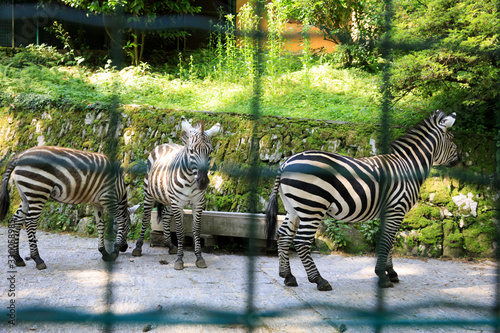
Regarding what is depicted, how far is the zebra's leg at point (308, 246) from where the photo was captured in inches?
169

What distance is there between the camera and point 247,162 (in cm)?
658

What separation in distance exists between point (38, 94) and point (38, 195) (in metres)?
4.13

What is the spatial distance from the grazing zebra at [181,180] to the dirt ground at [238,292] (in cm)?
35

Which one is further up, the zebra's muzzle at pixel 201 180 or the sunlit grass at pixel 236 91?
the sunlit grass at pixel 236 91

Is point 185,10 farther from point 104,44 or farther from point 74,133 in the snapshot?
point 74,133

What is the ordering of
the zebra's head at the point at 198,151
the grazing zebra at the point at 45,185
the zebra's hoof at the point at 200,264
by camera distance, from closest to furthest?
the zebra's head at the point at 198,151
the grazing zebra at the point at 45,185
the zebra's hoof at the point at 200,264

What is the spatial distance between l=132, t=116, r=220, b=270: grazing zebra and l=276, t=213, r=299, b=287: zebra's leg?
35.6 inches

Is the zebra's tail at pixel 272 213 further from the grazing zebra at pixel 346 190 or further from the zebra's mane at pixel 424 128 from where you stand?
the zebra's mane at pixel 424 128

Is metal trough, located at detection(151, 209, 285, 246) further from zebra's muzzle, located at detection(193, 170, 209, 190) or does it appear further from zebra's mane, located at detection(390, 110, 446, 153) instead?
zebra's mane, located at detection(390, 110, 446, 153)

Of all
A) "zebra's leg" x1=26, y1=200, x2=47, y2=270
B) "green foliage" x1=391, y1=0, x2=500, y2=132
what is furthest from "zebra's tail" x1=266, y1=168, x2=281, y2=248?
"green foliage" x1=391, y1=0, x2=500, y2=132

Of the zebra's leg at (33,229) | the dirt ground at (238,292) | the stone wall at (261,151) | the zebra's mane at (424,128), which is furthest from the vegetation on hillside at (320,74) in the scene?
the dirt ground at (238,292)

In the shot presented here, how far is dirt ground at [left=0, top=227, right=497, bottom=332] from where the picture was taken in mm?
3266

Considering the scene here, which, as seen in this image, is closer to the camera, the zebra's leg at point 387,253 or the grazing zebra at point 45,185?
the zebra's leg at point 387,253

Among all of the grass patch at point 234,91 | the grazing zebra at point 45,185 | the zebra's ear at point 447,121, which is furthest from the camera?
the grass patch at point 234,91
